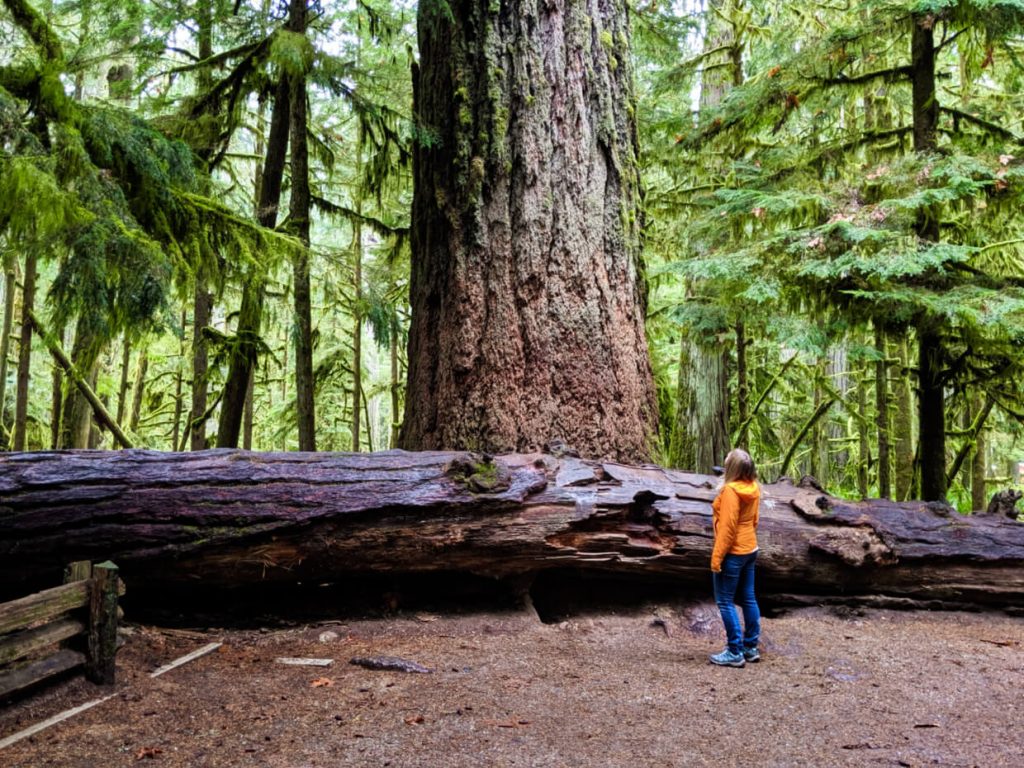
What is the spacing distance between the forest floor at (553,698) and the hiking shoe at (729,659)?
0.26 ft

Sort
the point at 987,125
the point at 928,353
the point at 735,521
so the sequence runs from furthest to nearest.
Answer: the point at 987,125
the point at 928,353
the point at 735,521

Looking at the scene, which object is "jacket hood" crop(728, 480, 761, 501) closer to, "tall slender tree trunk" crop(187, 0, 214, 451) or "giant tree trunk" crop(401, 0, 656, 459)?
"giant tree trunk" crop(401, 0, 656, 459)

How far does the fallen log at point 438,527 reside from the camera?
502 cm

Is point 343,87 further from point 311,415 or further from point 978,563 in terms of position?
point 978,563

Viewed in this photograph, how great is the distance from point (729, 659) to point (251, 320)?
6805mm

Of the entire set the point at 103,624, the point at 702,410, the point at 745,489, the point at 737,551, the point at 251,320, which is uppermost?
the point at 251,320

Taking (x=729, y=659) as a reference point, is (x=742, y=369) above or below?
above

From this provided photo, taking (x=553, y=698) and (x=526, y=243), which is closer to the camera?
(x=553, y=698)

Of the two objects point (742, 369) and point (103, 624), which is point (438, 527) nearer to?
point (103, 624)

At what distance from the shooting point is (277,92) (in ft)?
32.4

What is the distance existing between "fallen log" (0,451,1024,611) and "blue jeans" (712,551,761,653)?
0.67 m

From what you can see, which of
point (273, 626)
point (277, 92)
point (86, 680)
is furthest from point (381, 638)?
point (277, 92)

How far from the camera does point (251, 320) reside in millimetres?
8852

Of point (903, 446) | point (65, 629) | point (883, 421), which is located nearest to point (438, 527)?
point (65, 629)
